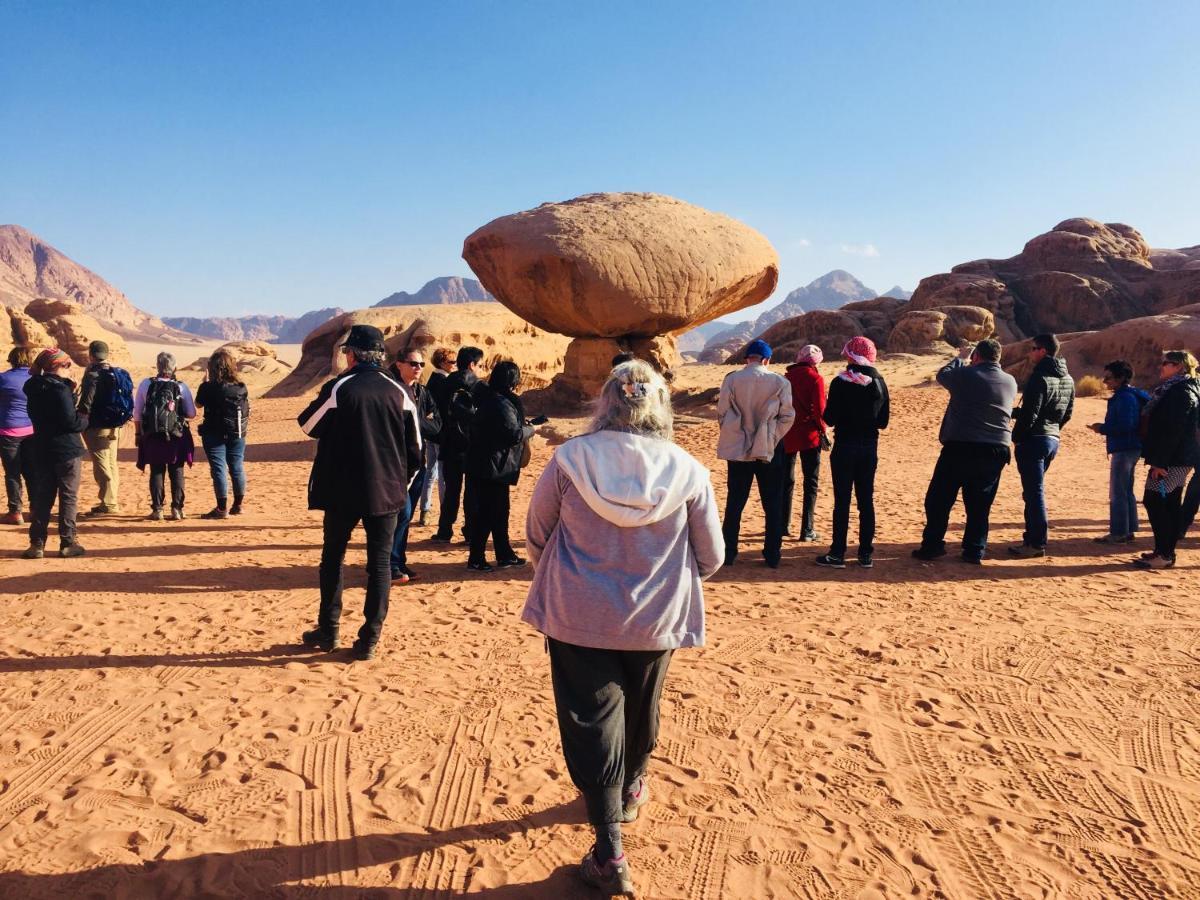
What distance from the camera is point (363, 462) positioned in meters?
3.87

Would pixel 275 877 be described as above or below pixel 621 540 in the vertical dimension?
below

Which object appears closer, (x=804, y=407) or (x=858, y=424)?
(x=858, y=424)

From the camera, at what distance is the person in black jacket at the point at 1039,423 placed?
233 inches

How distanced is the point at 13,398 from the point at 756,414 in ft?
20.5

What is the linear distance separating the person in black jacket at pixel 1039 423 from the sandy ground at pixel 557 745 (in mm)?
603

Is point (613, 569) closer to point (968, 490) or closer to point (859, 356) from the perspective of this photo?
point (859, 356)

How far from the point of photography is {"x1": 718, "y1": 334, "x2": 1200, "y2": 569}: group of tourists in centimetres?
560

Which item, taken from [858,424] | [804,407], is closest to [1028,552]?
[858,424]

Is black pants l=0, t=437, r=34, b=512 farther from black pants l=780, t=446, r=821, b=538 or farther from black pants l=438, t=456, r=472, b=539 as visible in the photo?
black pants l=780, t=446, r=821, b=538

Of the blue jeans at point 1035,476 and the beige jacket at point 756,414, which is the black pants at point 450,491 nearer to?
the beige jacket at point 756,414

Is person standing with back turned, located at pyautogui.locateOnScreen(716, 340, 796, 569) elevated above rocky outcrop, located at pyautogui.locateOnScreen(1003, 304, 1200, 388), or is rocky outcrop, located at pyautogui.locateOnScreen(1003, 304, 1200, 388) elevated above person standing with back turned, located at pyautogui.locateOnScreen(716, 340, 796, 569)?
rocky outcrop, located at pyautogui.locateOnScreen(1003, 304, 1200, 388)

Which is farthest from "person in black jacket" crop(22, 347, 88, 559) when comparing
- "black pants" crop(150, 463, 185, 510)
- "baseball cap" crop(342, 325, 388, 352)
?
"baseball cap" crop(342, 325, 388, 352)

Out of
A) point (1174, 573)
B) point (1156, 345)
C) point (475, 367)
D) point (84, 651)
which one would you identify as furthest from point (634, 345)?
point (1156, 345)

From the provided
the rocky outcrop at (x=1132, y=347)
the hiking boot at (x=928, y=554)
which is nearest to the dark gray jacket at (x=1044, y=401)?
the hiking boot at (x=928, y=554)
